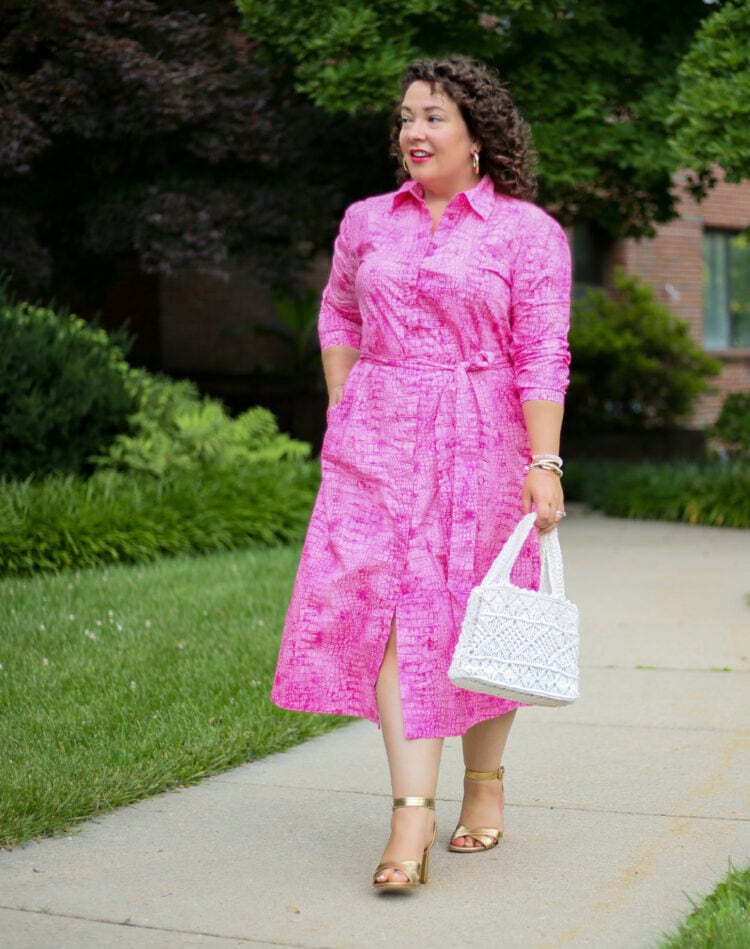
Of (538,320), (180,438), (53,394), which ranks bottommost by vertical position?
(180,438)

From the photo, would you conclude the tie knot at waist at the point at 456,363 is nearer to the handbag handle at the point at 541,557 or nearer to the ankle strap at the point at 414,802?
the handbag handle at the point at 541,557

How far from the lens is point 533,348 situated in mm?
3555

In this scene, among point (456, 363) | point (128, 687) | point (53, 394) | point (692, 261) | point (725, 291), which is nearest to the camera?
point (456, 363)

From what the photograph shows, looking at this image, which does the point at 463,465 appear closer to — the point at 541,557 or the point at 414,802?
the point at 541,557

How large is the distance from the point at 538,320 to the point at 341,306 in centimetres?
62

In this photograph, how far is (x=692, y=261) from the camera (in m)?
19.7

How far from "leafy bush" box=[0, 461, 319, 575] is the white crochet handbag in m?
5.04

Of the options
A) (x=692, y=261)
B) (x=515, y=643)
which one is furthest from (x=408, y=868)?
(x=692, y=261)

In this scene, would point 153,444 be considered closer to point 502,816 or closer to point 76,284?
point 76,284

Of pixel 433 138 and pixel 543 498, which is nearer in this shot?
pixel 543 498

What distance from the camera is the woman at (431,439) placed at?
11.4 ft

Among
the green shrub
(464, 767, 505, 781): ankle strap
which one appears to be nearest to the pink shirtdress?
(464, 767, 505, 781): ankle strap

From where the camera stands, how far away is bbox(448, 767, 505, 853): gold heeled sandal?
376 centimetres

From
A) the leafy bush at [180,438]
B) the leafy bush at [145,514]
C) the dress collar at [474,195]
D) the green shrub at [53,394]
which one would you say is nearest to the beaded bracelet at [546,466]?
the dress collar at [474,195]
